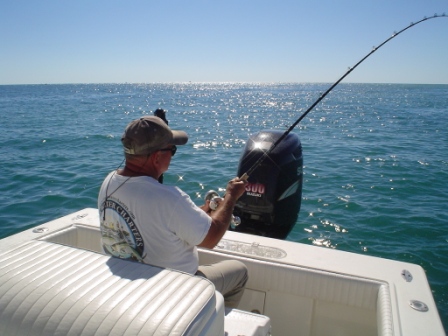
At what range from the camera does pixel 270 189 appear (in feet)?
10.9

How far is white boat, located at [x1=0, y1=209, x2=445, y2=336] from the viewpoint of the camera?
127 cm

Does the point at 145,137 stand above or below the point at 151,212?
above

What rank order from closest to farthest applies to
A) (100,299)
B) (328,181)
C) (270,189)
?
(100,299) < (270,189) < (328,181)

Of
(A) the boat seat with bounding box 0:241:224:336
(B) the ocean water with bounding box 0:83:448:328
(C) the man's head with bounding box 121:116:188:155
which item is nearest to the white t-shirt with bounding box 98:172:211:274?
(C) the man's head with bounding box 121:116:188:155

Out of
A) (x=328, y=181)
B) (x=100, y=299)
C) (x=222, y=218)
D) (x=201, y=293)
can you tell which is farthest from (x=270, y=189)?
(x=328, y=181)

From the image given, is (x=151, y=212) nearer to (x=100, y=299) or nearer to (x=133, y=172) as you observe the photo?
(x=133, y=172)

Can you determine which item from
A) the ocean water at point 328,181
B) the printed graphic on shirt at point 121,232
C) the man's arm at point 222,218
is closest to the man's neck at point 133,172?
the printed graphic on shirt at point 121,232

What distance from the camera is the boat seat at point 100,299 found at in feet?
4.04

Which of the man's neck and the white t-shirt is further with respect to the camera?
the man's neck

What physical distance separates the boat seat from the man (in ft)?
0.92

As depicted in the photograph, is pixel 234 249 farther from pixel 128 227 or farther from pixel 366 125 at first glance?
pixel 366 125

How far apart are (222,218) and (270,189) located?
55.6 inches

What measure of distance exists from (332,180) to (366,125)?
11.6 m

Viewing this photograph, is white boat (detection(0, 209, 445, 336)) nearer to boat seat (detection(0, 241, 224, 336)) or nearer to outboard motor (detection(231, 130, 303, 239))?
boat seat (detection(0, 241, 224, 336))
